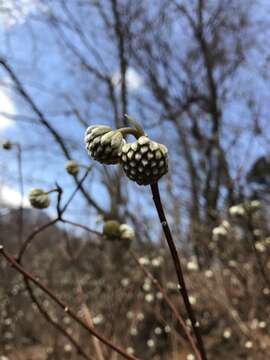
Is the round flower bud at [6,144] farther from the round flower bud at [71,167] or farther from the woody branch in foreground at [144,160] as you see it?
the woody branch in foreground at [144,160]

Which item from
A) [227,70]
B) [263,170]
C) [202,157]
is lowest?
[263,170]

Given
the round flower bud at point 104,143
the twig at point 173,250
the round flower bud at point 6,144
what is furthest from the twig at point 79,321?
the round flower bud at point 6,144

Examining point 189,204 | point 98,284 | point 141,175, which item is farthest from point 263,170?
point 141,175

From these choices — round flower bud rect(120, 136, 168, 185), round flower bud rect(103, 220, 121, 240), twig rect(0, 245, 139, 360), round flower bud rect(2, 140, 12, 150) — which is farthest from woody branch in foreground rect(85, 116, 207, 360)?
round flower bud rect(2, 140, 12, 150)

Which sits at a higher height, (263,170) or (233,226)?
(263,170)

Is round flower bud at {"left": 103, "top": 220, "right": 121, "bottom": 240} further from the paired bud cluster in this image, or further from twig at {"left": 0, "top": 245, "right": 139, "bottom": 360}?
the paired bud cluster

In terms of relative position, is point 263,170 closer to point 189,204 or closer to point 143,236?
point 189,204
